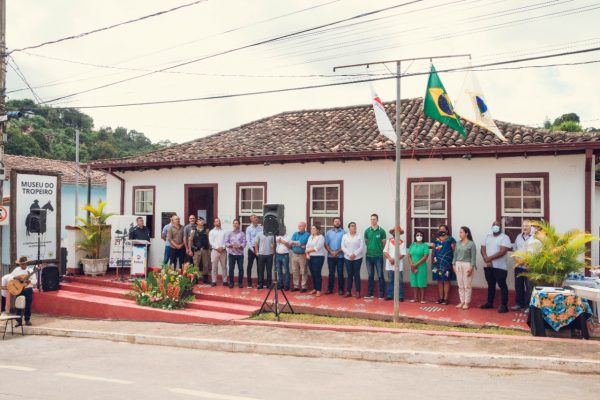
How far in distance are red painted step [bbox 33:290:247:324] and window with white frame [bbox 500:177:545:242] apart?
619cm

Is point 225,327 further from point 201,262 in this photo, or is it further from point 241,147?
point 241,147

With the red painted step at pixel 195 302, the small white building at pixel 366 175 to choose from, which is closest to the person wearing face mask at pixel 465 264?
the small white building at pixel 366 175

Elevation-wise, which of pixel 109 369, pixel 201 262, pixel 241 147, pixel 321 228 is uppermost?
pixel 241 147

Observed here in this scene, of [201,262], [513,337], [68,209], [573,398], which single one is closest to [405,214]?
[513,337]

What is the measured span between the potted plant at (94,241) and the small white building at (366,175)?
1339mm

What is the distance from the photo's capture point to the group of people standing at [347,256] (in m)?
11.3

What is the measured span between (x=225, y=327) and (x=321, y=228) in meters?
4.37

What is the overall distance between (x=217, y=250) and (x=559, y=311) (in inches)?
326

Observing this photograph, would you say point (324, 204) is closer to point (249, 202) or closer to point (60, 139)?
point (249, 202)

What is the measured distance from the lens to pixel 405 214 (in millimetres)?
13039

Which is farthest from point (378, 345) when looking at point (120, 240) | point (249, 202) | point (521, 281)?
point (120, 240)

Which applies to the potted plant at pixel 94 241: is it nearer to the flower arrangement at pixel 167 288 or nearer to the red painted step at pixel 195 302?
the red painted step at pixel 195 302

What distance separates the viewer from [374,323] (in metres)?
10.5

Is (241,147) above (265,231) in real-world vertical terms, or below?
above
